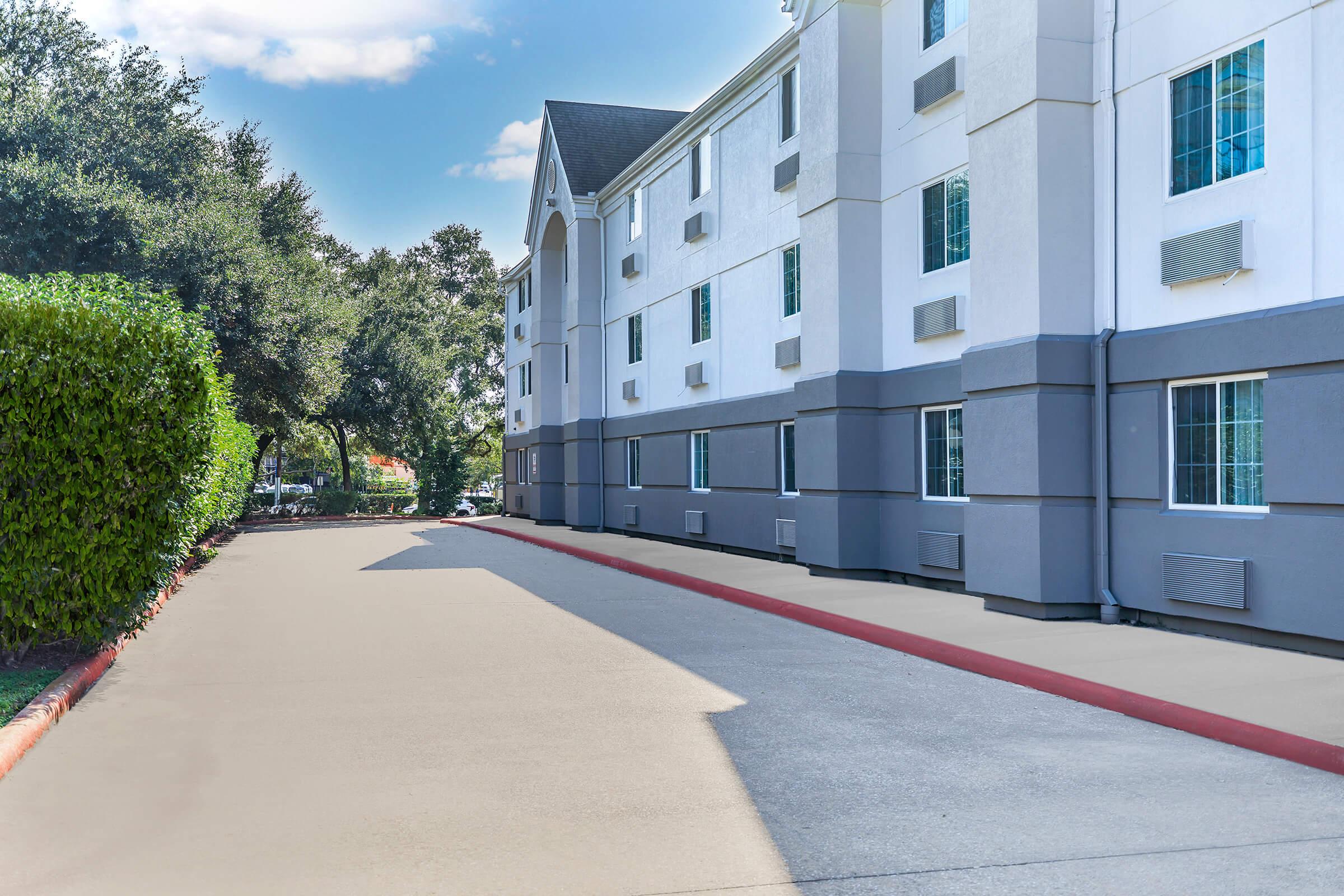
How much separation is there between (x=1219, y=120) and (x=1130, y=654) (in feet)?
17.2

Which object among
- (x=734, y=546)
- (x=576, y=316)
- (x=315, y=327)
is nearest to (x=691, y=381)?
(x=734, y=546)

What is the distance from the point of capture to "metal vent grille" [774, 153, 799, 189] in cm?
1841

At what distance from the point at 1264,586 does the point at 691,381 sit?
14495 mm

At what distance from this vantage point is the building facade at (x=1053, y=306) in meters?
9.63

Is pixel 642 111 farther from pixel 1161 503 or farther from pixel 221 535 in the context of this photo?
pixel 1161 503

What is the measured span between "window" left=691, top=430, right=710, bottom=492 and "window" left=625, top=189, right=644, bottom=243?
6.05 m

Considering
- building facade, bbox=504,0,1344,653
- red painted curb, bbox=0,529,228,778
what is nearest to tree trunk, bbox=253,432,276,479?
building facade, bbox=504,0,1344,653

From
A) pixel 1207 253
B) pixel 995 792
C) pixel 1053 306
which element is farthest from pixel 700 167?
pixel 995 792

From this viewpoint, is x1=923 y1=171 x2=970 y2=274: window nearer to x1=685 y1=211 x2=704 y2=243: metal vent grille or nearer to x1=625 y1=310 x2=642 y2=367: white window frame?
x1=685 y1=211 x2=704 y2=243: metal vent grille

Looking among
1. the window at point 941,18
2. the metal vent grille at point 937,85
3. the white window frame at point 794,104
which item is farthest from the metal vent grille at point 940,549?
the white window frame at point 794,104

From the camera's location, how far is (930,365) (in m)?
14.8

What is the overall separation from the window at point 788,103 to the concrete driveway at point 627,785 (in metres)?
11.4

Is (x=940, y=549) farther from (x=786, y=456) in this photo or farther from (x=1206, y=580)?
(x=786, y=456)

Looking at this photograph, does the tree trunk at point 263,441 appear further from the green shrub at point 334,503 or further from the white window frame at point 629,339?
the white window frame at point 629,339
